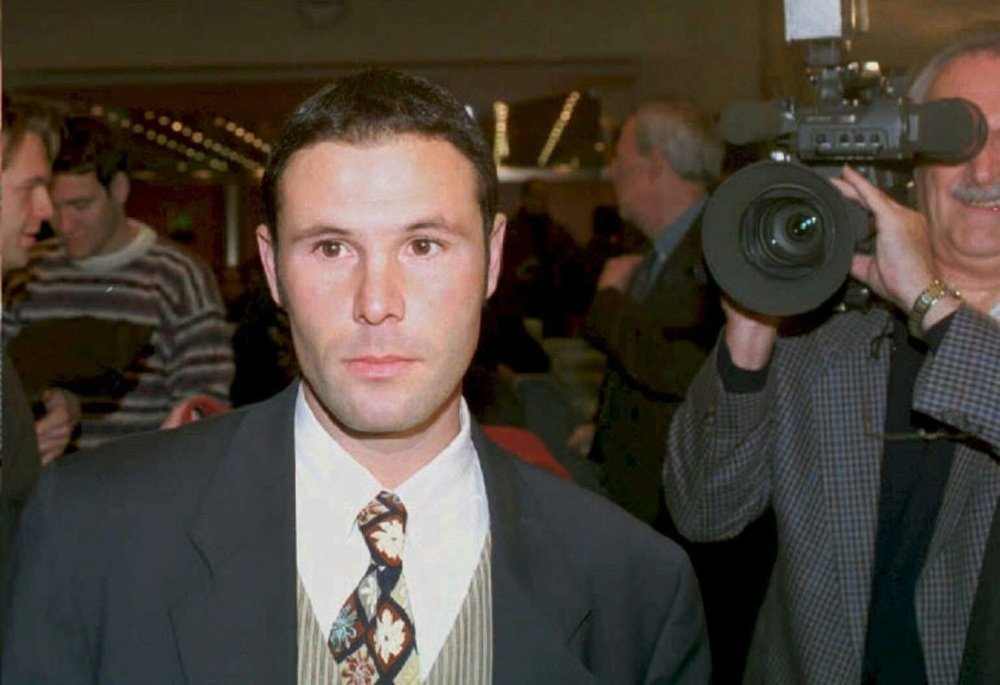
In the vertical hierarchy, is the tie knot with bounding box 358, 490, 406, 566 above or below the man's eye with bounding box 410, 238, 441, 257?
below

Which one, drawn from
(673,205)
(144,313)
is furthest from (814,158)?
(144,313)

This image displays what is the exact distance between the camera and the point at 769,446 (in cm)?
153

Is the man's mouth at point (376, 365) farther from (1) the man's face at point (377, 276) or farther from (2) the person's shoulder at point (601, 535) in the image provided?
(2) the person's shoulder at point (601, 535)

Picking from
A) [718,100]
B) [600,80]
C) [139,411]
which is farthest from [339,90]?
[600,80]

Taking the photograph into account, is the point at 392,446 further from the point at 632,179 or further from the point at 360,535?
the point at 632,179

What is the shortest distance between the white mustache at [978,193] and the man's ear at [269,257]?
0.75 meters

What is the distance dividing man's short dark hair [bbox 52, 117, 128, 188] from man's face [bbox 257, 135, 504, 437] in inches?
48.5

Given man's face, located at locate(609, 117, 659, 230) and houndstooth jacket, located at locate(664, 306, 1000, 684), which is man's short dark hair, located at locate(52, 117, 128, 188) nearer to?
man's face, located at locate(609, 117, 659, 230)

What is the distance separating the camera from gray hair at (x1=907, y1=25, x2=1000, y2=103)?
155 centimetres

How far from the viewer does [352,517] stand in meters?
1.17

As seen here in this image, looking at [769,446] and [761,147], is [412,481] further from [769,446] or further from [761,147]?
[761,147]

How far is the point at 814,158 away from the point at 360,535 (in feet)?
2.10

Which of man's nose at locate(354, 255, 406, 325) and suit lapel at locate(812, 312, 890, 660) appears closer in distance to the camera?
man's nose at locate(354, 255, 406, 325)

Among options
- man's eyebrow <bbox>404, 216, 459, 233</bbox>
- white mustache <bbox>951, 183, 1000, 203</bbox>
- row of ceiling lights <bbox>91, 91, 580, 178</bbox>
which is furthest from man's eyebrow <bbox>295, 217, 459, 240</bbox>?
row of ceiling lights <bbox>91, 91, 580, 178</bbox>
